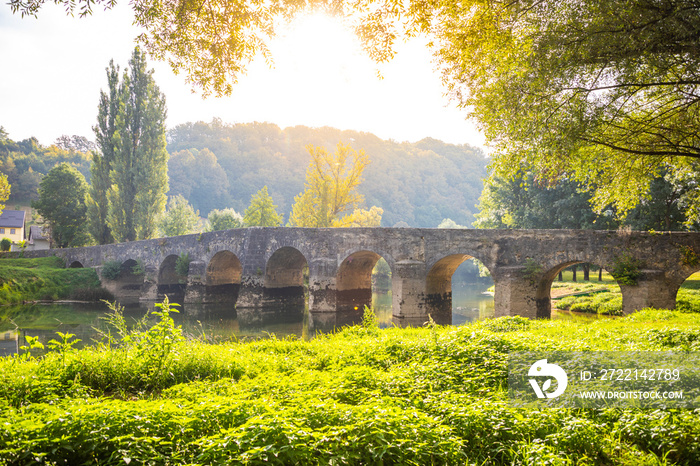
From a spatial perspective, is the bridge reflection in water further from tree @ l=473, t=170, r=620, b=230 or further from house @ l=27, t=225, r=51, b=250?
house @ l=27, t=225, r=51, b=250

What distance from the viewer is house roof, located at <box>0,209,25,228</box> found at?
4984 centimetres

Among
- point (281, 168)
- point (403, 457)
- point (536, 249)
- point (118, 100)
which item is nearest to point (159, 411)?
point (403, 457)

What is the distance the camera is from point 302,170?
80.2 m

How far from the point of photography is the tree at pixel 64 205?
37562mm

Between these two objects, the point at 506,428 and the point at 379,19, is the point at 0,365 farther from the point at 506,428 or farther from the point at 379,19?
the point at 379,19

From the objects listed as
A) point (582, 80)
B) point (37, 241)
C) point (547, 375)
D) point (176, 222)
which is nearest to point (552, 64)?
point (582, 80)

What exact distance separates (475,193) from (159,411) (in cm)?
8138

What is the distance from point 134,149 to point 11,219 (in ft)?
98.6

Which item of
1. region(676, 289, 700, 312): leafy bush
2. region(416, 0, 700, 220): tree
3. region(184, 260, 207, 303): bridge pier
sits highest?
region(416, 0, 700, 220): tree

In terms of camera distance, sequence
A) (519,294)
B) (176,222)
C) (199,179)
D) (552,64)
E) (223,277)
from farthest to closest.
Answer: (199,179)
(176,222)
(223,277)
(519,294)
(552,64)

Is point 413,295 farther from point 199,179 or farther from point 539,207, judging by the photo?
point 199,179

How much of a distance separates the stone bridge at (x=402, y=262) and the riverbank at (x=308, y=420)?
8.33 m

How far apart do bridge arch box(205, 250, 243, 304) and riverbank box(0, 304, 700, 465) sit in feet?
65.2

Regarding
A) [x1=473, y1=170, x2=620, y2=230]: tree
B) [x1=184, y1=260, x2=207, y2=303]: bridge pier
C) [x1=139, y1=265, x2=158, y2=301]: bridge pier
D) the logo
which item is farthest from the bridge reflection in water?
the logo
